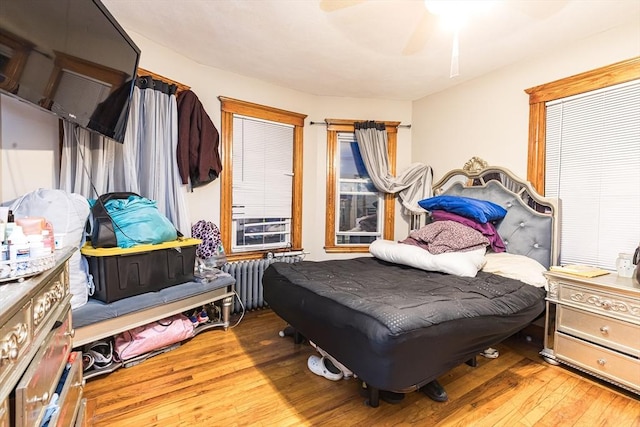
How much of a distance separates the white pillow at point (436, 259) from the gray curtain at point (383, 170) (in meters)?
1.17

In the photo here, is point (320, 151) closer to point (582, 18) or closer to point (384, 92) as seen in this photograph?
point (384, 92)

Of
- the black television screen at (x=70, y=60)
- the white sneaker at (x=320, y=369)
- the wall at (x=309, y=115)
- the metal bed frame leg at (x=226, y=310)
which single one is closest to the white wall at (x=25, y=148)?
the black television screen at (x=70, y=60)

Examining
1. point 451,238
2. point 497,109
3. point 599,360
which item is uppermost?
point 497,109

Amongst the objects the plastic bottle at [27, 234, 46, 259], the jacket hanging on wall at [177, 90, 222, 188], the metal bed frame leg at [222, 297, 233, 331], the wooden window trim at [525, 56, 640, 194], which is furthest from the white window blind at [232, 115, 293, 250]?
the wooden window trim at [525, 56, 640, 194]

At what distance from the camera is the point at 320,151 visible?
3.73m

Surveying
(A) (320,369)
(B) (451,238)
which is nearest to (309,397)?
(A) (320,369)

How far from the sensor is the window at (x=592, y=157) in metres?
2.13

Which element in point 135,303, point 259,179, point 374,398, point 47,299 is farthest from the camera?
point 259,179

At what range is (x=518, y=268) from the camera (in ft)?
7.44

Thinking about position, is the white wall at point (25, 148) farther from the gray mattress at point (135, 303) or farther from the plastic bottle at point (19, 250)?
the plastic bottle at point (19, 250)

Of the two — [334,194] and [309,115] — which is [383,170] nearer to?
[334,194]

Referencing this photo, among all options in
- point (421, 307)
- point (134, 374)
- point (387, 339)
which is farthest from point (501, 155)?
point (134, 374)

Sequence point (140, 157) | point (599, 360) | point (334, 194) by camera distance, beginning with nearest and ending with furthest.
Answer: point (599, 360)
point (140, 157)
point (334, 194)

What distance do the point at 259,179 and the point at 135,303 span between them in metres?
1.76
